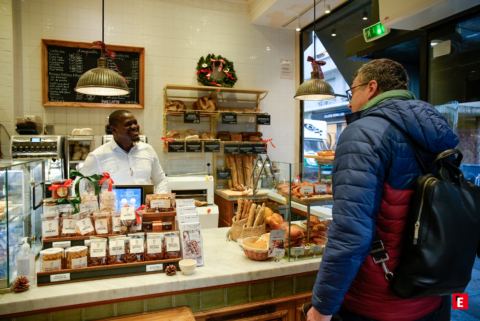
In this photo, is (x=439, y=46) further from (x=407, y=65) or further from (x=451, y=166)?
(x=451, y=166)

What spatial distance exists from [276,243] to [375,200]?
721mm

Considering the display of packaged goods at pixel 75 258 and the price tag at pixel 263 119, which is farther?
the price tag at pixel 263 119

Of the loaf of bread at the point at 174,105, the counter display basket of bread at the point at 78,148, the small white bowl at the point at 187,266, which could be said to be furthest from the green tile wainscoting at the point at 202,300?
the loaf of bread at the point at 174,105

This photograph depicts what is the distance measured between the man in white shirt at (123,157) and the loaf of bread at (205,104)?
1.41 meters

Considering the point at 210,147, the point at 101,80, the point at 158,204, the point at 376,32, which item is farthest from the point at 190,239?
the point at 210,147

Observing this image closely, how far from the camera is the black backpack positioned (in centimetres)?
122

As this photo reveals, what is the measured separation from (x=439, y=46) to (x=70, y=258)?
2.82 metres

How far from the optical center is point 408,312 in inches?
52.8

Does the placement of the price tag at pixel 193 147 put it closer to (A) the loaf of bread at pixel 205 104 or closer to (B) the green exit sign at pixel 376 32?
(A) the loaf of bread at pixel 205 104

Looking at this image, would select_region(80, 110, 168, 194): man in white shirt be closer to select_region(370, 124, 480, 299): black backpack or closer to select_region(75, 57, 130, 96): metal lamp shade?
select_region(75, 57, 130, 96): metal lamp shade

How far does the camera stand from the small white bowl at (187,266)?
1624mm

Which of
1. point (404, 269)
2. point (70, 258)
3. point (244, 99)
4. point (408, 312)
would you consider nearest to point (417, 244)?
point (404, 269)

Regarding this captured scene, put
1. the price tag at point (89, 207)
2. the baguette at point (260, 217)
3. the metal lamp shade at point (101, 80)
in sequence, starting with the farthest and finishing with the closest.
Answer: the metal lamp shade at point (101, 80)
the baguette at point (260, 217)
the price tag at point (89, 207)

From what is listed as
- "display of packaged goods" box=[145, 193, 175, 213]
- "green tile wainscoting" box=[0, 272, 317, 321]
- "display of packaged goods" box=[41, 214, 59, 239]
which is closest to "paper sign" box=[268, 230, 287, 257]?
"green tile wainscoting" box=[0, 272, 317, 321]
